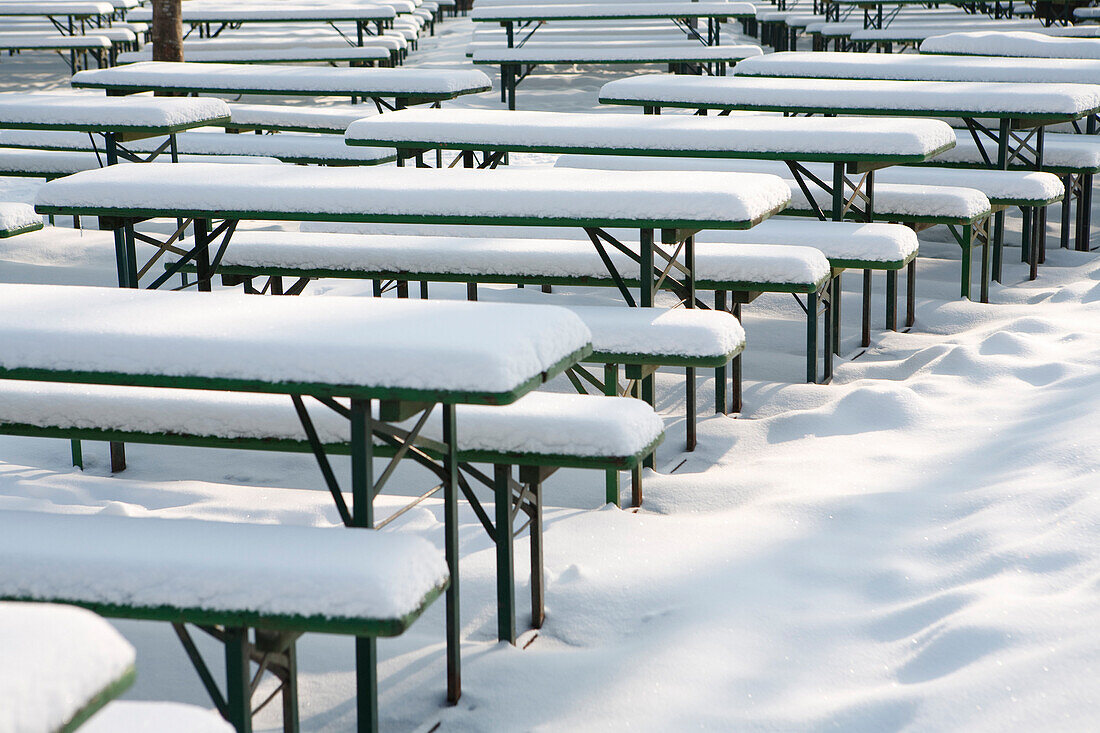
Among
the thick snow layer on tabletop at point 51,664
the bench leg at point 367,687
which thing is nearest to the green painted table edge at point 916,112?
the bench leg at point 367,687

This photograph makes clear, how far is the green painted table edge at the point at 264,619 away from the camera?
107 inches

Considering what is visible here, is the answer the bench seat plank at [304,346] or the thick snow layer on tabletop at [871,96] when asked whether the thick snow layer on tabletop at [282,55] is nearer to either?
the thick snow layer on tabletop at [871,96]

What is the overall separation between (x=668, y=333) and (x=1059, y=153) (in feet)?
16.4

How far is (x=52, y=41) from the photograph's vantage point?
16312 millimetres

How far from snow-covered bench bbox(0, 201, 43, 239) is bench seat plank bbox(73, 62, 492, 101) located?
7.13ft

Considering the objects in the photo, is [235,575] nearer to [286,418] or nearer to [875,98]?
[286,418]

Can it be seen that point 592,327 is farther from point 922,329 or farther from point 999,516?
point 922,329

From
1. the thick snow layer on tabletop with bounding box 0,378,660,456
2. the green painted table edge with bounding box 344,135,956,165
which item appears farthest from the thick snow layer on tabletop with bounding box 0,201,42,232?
the thick snow layer on tabletop with bounding box 0,378,660,456

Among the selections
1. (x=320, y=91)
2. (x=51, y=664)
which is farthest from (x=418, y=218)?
(x=320, y=91)

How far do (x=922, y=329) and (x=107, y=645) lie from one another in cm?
611

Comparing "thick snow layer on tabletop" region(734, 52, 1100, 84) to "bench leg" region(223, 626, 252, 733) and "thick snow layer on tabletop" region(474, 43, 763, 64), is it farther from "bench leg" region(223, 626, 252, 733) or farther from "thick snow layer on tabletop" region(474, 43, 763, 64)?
"bench leg" region(223, 626, 252, 733)

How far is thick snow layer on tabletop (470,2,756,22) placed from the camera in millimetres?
13680

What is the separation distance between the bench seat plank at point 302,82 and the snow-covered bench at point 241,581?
19.9 feet

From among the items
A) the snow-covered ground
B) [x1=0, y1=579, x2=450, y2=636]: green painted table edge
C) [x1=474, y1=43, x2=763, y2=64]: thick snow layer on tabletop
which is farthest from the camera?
[x1=474, y1=43, x2=763, y2=64]: thick snow layer on tabletop
